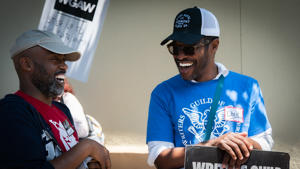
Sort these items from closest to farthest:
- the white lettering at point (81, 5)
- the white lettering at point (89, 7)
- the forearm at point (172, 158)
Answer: the forearm at point (172, 158)
the white lettering at point (81, 5)
the white lettering at point (89, 7)

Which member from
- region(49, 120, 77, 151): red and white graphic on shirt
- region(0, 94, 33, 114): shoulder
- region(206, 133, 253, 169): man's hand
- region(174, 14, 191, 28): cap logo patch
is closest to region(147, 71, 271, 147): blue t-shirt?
region(206, 133, 253, 169): man's hand

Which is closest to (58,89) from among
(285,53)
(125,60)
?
(125,60)

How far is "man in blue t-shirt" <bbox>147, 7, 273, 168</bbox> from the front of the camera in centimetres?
244

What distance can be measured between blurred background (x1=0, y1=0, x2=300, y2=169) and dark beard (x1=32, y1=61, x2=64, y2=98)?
114 inches

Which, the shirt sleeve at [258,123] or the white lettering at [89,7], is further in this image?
the white lettering at [89,7]

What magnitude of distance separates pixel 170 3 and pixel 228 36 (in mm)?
933

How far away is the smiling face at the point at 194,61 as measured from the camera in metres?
2.53

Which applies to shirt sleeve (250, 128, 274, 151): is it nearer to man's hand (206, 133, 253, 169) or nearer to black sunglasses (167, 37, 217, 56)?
man's hand (206, 133, 253, 169)

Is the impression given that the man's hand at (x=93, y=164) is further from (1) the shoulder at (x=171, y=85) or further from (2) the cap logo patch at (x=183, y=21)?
(2) the cap logo patch at (x=183, y=21)

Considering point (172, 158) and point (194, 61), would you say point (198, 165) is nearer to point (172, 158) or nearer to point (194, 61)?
point (172, 158)

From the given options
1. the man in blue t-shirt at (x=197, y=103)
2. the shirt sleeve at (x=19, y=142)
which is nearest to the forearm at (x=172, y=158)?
the man in blue t-shirt at (x=197, y=103)

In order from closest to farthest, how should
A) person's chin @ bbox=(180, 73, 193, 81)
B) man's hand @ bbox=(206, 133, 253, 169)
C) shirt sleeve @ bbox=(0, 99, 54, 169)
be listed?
1. shirt sleeve @ bbox=(0, 99, 54, 169)
2. man's hand @ bbox=(206, 133, 253, 169)
3. person's chin @ bbox=(180, 73, 193, 81)

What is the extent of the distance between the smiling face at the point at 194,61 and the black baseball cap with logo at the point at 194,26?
5 cm

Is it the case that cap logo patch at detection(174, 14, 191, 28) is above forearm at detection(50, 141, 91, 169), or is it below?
above
